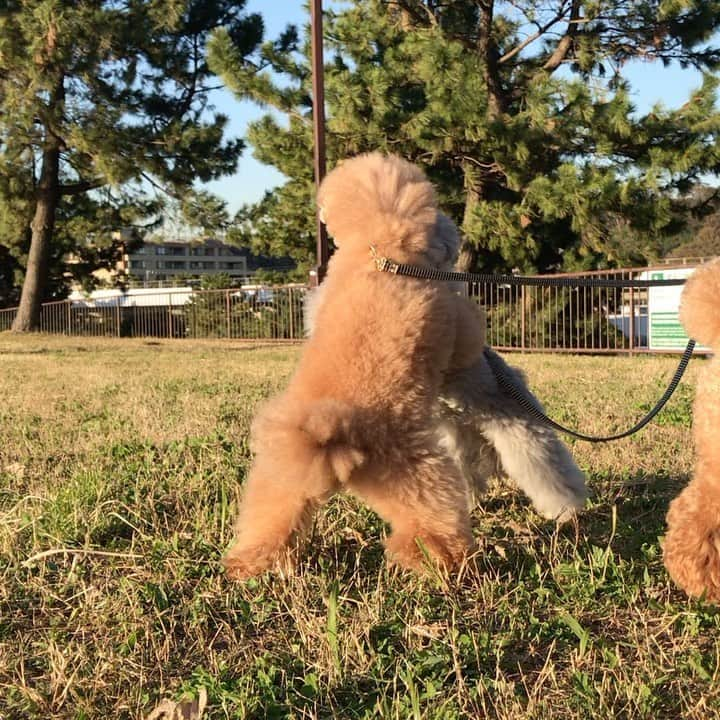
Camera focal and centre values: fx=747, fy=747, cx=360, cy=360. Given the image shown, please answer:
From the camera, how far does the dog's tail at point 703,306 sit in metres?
2.05

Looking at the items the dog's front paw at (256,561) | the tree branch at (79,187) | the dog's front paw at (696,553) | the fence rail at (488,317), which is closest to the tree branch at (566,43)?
the fence rail at (488,317)

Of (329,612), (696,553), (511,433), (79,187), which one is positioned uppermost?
(79,187)

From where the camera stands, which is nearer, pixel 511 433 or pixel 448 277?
pixel 448 277

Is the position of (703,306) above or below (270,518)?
above

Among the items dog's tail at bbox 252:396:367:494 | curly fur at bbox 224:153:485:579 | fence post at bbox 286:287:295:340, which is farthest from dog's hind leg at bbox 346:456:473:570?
fence post at bbox 286:287:295:340

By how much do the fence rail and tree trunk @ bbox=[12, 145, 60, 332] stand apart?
2468 mm

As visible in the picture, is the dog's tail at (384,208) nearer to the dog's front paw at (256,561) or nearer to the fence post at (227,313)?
the dog's front paw at (256,561)

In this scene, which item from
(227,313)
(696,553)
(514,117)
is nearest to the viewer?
(696,553)

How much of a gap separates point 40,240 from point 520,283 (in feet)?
56.0

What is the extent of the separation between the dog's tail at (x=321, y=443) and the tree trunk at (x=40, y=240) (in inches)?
646

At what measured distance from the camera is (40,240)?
17453mm

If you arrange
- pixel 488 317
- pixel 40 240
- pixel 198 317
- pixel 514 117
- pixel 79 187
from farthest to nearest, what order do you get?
pixel 198 317, pixel 79 187, pixel 40 240, pixel 488 317, pixel 514 117

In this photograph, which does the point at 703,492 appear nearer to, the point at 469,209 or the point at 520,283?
the point at 520,283

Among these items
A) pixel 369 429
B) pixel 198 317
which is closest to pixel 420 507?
pixel 369 429
